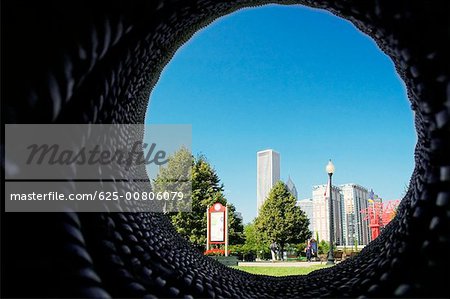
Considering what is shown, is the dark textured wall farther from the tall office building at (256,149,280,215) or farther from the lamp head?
the tall office building at (256,149,280,215)

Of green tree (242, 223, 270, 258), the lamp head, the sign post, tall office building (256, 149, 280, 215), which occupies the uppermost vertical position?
tall office building (256, 149, 280, 215)

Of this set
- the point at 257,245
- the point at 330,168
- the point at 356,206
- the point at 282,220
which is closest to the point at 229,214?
the point at 282,220

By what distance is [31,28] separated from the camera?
1.37 feet

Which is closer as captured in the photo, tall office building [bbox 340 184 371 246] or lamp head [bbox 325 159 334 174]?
lamp head [bbox 325 159 334 174]

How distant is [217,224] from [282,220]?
12.4 m

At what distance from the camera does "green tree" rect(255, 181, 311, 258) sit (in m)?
25.8

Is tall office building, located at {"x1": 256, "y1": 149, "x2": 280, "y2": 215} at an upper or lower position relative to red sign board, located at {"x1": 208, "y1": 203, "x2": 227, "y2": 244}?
upper

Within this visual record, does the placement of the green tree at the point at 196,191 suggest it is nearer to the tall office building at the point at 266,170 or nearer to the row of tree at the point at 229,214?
the row of tree at the point at 229,214

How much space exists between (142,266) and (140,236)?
171 millimetres

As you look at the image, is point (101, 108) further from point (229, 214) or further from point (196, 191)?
point (229, 214)

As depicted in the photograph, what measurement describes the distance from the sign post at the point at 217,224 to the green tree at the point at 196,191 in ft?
21.1

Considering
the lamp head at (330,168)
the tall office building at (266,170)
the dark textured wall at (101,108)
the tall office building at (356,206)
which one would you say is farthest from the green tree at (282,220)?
the tall office building at (266,170)

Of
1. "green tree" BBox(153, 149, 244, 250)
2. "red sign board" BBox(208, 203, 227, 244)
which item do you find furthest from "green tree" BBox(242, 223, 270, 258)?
"red sign board" BBox(208, 203, 227, 244)

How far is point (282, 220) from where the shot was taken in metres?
25.8
